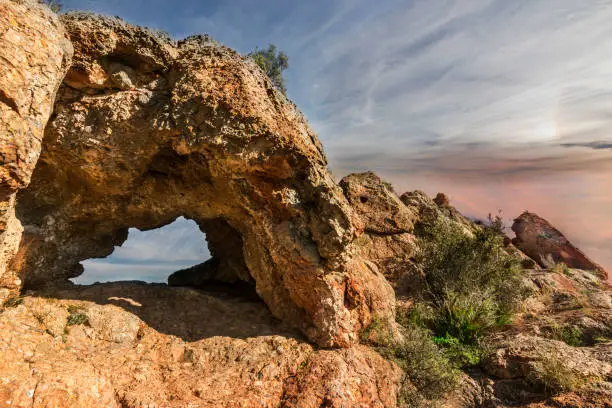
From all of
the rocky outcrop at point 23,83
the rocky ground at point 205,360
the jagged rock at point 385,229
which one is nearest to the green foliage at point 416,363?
the rocky ground at point 205,360

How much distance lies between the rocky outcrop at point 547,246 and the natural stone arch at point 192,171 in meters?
20.4

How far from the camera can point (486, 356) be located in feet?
28.1

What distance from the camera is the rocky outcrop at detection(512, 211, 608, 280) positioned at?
2320 cm

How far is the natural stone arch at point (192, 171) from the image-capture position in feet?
23.1

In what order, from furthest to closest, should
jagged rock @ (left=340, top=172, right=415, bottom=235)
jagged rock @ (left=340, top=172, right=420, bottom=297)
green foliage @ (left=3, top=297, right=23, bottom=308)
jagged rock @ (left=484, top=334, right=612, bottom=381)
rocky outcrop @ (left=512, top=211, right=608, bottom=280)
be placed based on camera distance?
1. rocky outcrop @ (left=512, top=211, right=608, bottom=280)
2. jagged rock @ (left=340, top=172, right=415, bottom=235)
3. jagged rock @ (left=340, top=172, right=420, bottom=297)
4. jagged rock @ (left=484, top=334, right=612, bottom=381)
5. green foliage @ (left=3, top=297, right=23, bottom=308)

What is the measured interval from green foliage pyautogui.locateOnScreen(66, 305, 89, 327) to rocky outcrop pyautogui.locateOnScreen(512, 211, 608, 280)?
2511 centimetres

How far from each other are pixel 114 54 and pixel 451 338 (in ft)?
35.8

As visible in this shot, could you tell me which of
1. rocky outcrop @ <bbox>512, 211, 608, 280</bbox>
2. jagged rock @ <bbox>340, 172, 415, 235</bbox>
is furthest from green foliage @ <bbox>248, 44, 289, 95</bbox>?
rocky outcrop @ <bbox>512, 211, 608, 280</bbox>

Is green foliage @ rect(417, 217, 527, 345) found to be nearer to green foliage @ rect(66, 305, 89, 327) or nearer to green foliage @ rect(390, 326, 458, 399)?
green foliage @ rect(390, 326, 458, 399)

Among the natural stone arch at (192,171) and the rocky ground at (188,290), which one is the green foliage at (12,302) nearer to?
the rocky ground at (188,290)

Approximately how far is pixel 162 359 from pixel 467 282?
10233 mm

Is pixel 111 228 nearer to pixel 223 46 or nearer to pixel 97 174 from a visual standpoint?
pixel 97 174

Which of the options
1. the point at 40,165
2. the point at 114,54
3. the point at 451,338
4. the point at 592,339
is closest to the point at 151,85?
the point at 114,54

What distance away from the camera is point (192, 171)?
27.1ft
